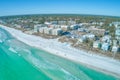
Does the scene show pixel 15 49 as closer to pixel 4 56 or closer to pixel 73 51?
pixel 4 56

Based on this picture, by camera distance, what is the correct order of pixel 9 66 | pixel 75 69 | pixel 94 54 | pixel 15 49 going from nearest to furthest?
pixel 75 69
pixel 9 66
pixel 94 54
pixel 15 49


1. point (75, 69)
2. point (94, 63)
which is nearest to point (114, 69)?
point (94, 63)

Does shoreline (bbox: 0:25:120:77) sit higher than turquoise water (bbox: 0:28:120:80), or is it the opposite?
shoreline (bbox: 0:25:120:77)

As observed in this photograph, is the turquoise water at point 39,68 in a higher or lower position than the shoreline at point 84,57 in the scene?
lower

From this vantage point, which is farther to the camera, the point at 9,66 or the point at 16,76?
the point at 9,66

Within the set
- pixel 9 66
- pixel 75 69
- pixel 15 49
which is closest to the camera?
pixel 75 69

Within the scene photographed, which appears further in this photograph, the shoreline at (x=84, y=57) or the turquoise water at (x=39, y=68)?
the shoreline at (x=84, y=57)

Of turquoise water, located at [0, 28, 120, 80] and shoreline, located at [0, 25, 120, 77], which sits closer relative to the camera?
turquoise water, located at [0, 28, 120, 80]
